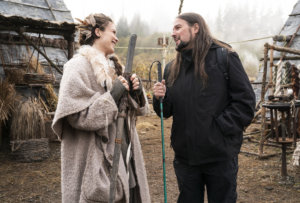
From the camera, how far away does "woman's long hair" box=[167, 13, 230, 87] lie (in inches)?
92.0

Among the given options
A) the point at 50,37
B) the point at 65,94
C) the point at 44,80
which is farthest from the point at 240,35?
the point at 65,94

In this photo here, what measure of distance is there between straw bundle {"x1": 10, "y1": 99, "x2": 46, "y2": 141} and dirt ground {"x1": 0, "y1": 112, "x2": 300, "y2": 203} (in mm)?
557

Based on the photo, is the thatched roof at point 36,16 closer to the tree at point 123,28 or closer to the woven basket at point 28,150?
the woven basket at point 28,150

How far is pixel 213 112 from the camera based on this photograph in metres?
2.28

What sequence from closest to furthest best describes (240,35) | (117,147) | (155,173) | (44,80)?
(117,147), (155,173), (44,80), (240,35)

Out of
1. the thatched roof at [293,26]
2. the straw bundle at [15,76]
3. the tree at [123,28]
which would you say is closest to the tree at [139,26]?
the tree at [123,28]

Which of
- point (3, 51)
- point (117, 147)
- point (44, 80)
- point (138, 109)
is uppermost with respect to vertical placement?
point (3, 51)

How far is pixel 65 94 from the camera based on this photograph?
78.5 inches

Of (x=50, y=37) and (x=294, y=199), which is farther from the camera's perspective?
(x=50, y=37)

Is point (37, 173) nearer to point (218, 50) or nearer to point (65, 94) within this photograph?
point (65, 94)

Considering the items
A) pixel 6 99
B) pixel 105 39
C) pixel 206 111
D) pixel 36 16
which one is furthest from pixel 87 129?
pixel 36 16

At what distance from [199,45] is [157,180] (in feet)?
10.4

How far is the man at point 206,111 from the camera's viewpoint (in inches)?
89.4

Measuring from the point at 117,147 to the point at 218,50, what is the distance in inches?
43.8
